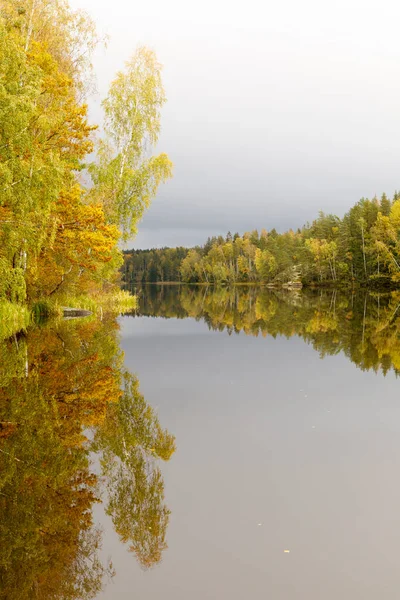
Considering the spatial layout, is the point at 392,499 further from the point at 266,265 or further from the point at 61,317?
the point at 266,265

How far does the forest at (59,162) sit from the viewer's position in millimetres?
14078

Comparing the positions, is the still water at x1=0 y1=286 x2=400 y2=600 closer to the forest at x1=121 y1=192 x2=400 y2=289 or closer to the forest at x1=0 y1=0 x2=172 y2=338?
the forest at x1=0 y1=0 x2=172 y2=338

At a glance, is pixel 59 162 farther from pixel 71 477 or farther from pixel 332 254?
pixel 332 254

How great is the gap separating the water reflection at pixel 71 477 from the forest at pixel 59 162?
19.2ft

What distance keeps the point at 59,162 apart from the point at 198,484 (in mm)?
12641

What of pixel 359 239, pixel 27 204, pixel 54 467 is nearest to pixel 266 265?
pixel 359 239

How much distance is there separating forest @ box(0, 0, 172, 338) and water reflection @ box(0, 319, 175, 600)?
231 inches

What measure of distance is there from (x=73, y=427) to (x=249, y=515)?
3.72 meters

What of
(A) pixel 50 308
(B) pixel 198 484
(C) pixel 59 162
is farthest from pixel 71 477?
(A) pixel 50 308

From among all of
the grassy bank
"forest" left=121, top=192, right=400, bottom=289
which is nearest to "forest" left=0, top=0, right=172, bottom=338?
the grassy bank

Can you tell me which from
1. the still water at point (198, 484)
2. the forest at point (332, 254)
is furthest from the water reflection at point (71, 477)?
the forest at point (332, 254)

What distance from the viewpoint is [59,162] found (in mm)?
15555

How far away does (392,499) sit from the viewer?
207 inches

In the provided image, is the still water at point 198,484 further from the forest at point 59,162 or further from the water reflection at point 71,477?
the forest at point 59,162
